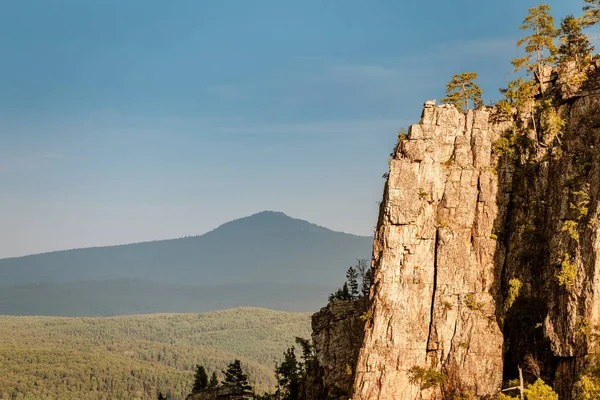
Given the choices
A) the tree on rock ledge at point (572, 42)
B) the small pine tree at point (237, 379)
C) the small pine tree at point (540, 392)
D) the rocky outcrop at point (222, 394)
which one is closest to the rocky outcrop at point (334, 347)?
the rocky outcrop at point (222, 394)

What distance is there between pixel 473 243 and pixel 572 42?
2672 cm

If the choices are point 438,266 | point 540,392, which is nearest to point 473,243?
point 438,266

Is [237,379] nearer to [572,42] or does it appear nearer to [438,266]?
[438,266]

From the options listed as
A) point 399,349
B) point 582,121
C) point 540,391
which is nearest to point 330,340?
point 399,349

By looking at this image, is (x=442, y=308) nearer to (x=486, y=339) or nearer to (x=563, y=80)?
(x=486, y=339)

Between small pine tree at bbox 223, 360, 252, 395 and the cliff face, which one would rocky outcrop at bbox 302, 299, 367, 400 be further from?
small pine tree at bbox 223, 360, 252, 395

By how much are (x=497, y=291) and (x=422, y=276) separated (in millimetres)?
8134

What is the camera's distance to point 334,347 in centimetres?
7981

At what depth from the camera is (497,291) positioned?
6494 centimetres

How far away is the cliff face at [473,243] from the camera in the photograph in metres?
61.8

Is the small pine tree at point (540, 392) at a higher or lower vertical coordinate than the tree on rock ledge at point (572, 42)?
lower

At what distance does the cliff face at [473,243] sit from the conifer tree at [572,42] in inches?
192

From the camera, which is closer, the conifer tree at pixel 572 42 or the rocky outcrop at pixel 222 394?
the conifer tree at pixel 572 42

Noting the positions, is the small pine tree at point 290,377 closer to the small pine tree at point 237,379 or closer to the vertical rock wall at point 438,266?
the small pine tree at point 237,379
